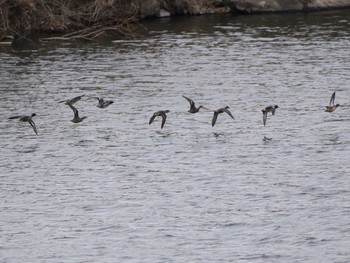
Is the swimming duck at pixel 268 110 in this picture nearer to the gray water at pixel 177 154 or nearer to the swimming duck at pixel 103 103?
the gray water at pixel 177 154

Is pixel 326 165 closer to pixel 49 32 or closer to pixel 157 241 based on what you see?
pixel 157 241

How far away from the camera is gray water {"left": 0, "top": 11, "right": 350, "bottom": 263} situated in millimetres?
22250

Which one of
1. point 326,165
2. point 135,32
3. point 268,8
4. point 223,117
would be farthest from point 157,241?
point 268,8

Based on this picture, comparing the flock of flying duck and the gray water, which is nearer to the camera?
the gray water

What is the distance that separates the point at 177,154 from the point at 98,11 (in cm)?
2280

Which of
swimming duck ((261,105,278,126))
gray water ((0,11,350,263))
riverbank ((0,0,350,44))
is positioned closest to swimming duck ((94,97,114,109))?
gray water ((0,11,350,263))

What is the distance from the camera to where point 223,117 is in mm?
33781

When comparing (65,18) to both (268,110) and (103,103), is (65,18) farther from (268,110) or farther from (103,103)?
(268,110)

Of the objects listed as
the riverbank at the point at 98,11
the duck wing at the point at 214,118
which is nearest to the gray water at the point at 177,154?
the duck wing at the point at 214,118

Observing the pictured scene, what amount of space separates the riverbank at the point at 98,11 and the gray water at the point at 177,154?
2.04 meters

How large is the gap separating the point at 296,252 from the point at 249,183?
5.03m

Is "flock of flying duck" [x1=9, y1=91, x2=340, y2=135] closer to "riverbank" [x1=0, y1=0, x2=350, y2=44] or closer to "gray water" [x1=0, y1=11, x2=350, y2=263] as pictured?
"gray water" [x1=0, y1=11, x2=350, y2=263]

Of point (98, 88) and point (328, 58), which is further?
point (328, 58)

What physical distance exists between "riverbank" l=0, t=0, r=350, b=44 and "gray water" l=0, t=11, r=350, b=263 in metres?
2.04
